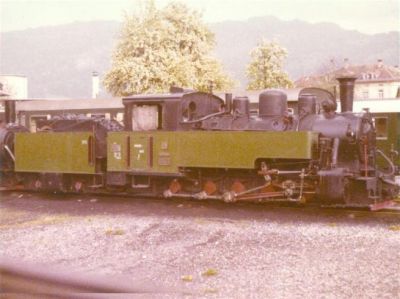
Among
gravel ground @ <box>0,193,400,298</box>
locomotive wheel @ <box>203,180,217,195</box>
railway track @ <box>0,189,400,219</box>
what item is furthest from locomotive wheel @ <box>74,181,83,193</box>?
locomotive wheel @ <box>203,180,217,195</box>

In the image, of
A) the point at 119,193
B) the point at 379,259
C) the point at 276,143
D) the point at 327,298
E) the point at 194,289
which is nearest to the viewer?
the point at 327,298

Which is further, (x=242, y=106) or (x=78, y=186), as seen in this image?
(x=78, y=186)

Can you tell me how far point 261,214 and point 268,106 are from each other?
2528 millimetres

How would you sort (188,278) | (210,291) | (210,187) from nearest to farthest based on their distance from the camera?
(210,291), (188,278), (210,187)

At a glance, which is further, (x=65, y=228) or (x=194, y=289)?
(x=65, y=228)

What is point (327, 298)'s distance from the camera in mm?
5516

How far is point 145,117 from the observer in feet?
43.3

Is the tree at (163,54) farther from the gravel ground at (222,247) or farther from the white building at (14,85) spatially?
the white building at (14,85)

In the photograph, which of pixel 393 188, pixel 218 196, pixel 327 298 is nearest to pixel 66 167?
pixel 218 196

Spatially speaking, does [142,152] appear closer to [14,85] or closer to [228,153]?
[228,153]

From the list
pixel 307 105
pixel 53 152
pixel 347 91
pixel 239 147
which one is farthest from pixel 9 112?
pixel 347 91

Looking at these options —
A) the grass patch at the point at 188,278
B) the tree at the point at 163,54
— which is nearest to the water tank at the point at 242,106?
the grass patch at the point at 188,278

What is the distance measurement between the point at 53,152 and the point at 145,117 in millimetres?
3274

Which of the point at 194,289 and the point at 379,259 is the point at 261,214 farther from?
the point at 194,289
